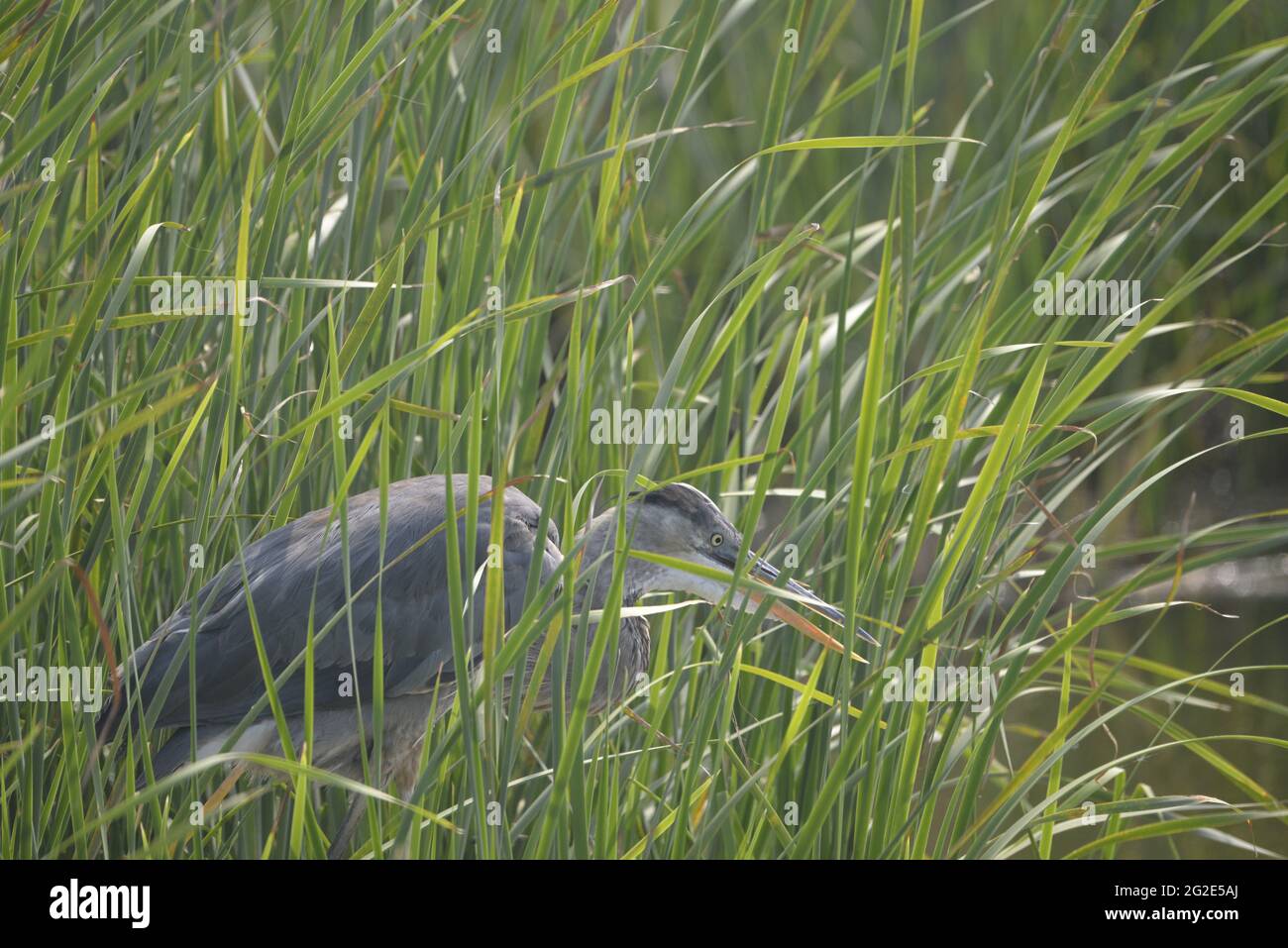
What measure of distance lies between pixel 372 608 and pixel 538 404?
0.55m

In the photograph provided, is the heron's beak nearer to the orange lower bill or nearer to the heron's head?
the orange lower bill

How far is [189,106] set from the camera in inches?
69.3

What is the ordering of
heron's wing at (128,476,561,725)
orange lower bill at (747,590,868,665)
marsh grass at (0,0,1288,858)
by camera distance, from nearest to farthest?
1. marsh grass at (0,0,1288,858)
2. orange lower bill at (747,590,868,665)
3. heron's wing at (128,476,561,725)

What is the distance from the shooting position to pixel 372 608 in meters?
2.39

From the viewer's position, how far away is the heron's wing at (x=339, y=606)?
2.27 meters

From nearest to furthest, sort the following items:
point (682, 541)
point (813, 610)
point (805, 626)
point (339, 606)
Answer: point (805, 626) < point (813, 610) < point (339, 606) < point (682, 541)

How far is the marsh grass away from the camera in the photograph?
1.62 metres

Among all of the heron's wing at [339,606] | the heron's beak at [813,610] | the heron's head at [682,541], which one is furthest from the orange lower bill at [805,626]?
the heron's wing at [339,606]

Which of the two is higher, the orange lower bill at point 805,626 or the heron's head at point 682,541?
the heron's head at point 682,541

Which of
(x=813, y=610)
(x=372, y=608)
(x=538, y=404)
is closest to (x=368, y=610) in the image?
(x=372, y=608)

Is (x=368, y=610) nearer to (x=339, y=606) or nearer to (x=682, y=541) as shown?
(x=339, y=606)

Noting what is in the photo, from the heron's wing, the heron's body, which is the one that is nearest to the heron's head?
the heron's body

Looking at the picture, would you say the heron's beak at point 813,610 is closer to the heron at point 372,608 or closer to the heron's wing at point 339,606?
the heron at point 372,608
